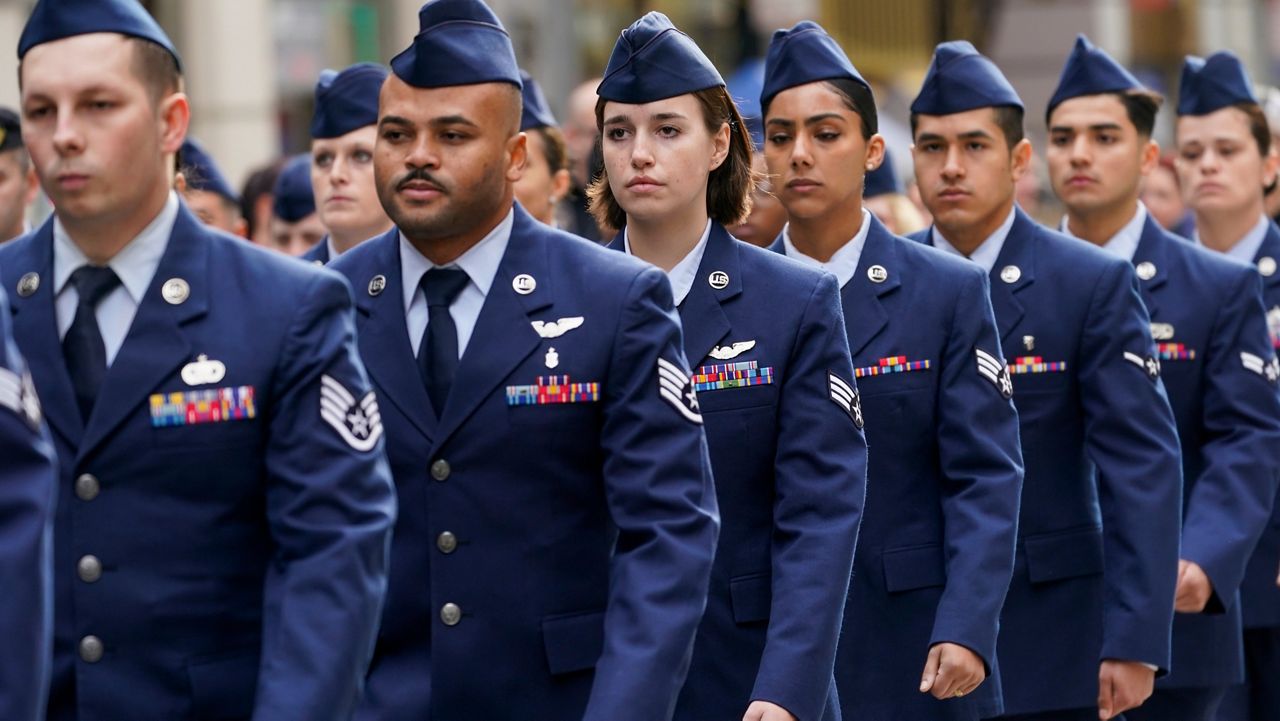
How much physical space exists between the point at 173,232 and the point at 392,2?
51.0 ft

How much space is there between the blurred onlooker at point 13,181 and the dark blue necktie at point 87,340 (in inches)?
151

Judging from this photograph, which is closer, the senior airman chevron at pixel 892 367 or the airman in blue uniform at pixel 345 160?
the senior airman chevron at pixel 892 367

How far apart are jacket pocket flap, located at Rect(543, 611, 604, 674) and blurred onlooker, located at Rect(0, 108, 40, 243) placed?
3.73 m

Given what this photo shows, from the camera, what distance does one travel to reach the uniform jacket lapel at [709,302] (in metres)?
5.79

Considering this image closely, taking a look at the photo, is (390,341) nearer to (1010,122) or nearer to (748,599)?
(748,599)

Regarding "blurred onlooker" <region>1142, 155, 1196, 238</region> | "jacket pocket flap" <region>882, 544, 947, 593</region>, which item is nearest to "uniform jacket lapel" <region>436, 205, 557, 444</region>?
"jacket pocket flap" <region>882, 544, 947, 593</region>

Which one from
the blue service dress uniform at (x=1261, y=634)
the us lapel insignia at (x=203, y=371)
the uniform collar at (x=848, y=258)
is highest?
the us lapel insignia at (x=203, y=371)

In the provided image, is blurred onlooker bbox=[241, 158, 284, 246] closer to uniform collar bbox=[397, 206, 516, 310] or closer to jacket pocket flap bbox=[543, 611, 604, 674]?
uniform collar bbox=[397, 206, 516, 310]

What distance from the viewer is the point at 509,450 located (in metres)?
4.96

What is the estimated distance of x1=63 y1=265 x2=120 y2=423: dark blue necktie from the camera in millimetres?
4363

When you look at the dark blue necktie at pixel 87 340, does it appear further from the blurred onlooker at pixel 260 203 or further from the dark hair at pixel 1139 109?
the blurred onlooker at pixel 260 203

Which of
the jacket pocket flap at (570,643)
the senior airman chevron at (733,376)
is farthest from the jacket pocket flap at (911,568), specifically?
the jacket pocket flap at (570,643)

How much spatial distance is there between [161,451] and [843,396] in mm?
1891

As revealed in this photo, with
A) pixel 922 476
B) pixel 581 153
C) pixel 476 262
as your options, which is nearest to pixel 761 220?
pixel 581 153
